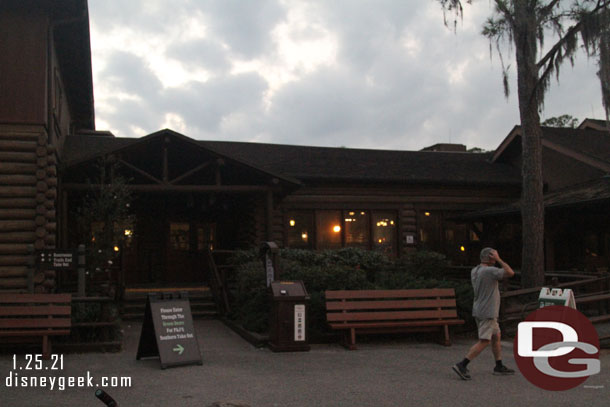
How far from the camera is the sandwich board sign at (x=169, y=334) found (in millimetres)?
8758

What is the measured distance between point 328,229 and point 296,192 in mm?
1697

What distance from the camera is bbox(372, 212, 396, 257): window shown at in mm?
20953

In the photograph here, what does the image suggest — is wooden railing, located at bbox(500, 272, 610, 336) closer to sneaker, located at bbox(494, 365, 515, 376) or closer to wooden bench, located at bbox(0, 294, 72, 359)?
sneaker, located at bbox(494, 365, 515, 376)

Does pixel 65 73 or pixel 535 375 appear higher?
pixel 65 73

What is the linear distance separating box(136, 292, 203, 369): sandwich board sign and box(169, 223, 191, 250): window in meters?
11.0

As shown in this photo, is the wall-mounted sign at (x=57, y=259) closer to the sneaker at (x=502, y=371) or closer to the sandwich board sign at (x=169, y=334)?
the sandwich board sign at (x=169, y=334)

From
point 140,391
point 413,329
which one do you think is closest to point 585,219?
point 413,329

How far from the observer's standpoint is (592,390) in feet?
24.4

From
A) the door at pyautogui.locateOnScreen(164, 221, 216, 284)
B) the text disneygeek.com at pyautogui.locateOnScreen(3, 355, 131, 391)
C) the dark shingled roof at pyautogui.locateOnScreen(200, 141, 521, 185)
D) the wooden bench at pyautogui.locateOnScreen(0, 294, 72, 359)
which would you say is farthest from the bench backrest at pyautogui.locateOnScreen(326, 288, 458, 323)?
the door at pyautogui.locateOnScreen(164, 221, 216, 284)

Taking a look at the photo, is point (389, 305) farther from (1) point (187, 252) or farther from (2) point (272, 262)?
(1) point (187, 252)

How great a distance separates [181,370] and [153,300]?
1272 mm

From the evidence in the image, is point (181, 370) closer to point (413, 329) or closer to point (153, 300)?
point (153, 300)

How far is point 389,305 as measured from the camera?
10.9m

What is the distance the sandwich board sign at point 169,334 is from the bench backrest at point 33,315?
1.44 meters
